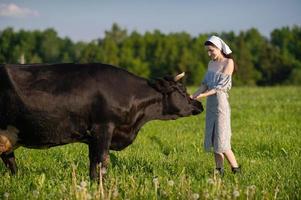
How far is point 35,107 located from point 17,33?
101498 mm

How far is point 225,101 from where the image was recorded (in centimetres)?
805

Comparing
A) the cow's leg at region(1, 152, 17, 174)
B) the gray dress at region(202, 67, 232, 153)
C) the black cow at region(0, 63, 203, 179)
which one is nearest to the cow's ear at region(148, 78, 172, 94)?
the black cow at region(0, 63, 203, 179)

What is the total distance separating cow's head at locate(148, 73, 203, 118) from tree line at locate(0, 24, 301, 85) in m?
66.2

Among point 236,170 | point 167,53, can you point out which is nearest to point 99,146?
point 236,170

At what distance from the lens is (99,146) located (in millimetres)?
7070

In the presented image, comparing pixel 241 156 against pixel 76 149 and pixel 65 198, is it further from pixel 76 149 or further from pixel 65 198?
pixel 65 198

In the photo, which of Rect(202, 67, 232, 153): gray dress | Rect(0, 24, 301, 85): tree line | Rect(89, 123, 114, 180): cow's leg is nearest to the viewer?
Rect(89, 123, 114, 180): cow's leg

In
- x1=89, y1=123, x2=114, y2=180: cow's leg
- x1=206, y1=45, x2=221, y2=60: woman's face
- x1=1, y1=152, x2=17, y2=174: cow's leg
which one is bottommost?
x1=1, y1=152, x2=17, y2=174: cow's leg

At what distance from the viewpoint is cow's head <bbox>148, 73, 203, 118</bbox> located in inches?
306

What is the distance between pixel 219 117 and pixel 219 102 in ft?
0.76

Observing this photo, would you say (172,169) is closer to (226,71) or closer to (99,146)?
(99,146)

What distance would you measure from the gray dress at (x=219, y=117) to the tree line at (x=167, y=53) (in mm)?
66213

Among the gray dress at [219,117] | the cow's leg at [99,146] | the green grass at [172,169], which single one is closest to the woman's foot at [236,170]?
the green grass at [172,169]

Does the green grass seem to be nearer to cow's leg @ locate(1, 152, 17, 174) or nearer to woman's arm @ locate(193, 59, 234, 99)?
cow's leg @ locate(1, 152, 17, 174)
